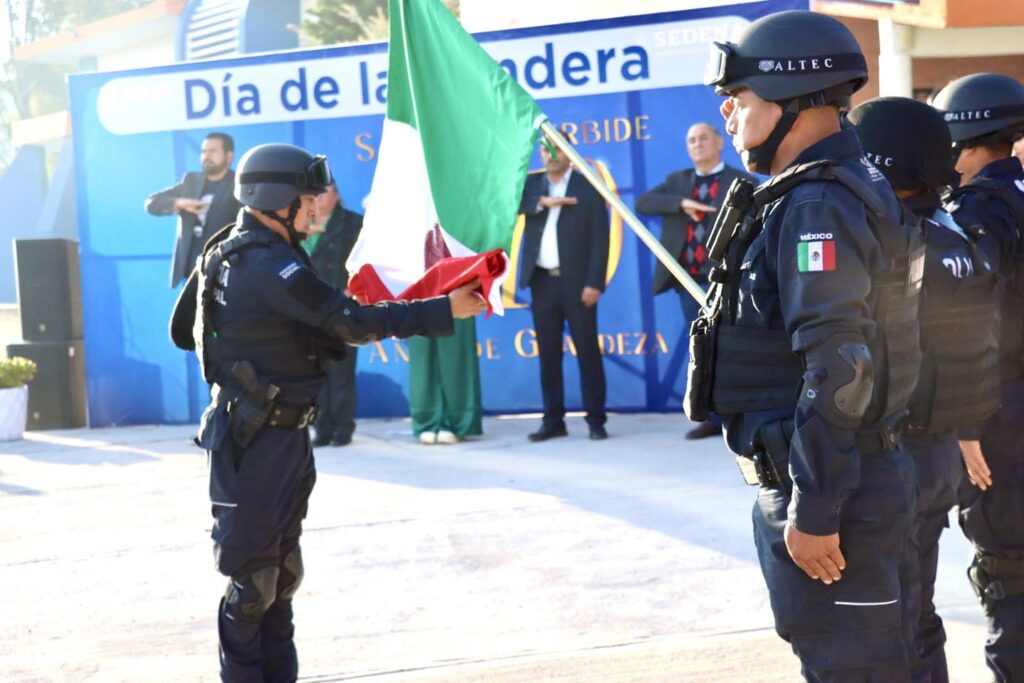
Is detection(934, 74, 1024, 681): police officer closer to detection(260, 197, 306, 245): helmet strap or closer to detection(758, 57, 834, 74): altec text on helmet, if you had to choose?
detection(758, 57, 834, 74): altec text on helmet

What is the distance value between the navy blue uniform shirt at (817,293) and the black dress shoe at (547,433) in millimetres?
6679

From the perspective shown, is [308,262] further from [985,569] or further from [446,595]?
[985,569]

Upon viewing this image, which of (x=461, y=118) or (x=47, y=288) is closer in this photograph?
(x=461, y=118)

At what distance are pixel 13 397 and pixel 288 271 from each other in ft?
A: 23.9

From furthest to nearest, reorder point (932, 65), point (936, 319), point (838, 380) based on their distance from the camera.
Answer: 1. point (932, 65)
2. point (936, 319)
3. point (838, 380)

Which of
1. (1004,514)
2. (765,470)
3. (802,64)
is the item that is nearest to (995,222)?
(1004,514)

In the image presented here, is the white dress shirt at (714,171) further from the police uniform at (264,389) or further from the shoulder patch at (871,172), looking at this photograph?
the shoulder patch at (871,172)

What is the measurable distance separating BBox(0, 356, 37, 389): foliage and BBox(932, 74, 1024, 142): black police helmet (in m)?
8.51

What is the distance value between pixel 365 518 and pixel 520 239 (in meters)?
Result: 3.76

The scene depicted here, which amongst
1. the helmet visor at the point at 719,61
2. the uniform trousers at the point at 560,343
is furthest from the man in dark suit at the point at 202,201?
the helmet visor at the point at 719,61

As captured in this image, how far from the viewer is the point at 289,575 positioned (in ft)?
16.0

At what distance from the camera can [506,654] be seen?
5.45 metres

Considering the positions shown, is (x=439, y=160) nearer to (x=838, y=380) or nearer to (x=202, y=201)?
(x=838, y=380)

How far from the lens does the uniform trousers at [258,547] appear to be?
4.70m
